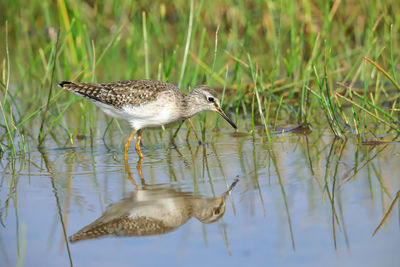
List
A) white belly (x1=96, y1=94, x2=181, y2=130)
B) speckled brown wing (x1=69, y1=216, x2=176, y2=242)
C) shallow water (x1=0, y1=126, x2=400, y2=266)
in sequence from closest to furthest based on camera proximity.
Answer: shallow water (x1=0, y1=126, x2=400, y2=266) → speckled brown wing (x1=69, y1=216, x2=176, y2=242) → white belly (x1=96, y1=94, x2=181, y2=130)

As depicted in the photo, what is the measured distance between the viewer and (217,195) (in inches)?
219

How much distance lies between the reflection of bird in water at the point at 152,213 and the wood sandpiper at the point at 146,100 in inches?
78.1

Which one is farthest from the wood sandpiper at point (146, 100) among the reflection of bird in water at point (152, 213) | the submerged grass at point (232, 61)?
the reflection of bird in water at point (152, 213)

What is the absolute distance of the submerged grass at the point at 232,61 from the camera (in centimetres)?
770

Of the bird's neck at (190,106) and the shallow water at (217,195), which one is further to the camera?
the bird's neck at (190,106)

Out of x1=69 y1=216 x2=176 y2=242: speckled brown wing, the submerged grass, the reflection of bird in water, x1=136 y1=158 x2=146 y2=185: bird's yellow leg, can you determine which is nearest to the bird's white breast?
the submerged grass

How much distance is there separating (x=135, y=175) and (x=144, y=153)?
3.52 ft

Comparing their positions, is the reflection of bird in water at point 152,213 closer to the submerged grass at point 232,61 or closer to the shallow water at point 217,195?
the shallow water at point 217,195

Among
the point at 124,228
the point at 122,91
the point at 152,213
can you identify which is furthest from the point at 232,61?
the point at 124,228

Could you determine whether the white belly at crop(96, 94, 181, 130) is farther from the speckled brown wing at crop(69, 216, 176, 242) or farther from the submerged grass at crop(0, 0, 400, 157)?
the speckled brown wing at crop(69, 216, 176, 242)

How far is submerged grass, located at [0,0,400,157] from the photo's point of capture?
7.70m

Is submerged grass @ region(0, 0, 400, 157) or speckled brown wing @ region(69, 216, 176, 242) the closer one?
speckled brown wing @ region(69, 216, 176, 242)

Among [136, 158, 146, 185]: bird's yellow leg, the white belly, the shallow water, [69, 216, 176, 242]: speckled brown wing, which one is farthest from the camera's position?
the white belly

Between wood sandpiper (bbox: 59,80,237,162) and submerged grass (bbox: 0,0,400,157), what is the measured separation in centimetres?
Result: 32
